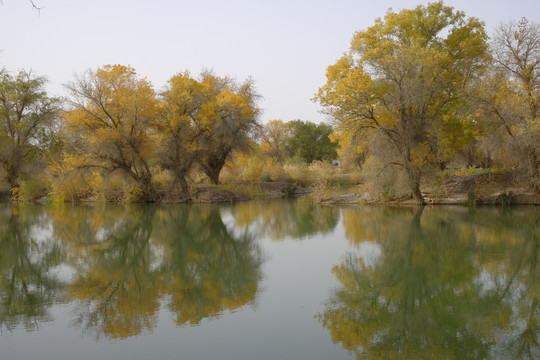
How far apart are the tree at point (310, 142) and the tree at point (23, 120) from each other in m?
38.4

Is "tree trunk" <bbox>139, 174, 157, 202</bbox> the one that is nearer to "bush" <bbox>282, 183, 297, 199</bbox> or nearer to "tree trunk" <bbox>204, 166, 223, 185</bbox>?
"tree trunk" <bbox>204, 166, 223, 185</bbox>

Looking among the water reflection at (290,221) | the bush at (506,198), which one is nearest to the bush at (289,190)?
the water reflection at (290,221)

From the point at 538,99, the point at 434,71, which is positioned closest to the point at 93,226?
the point at 434,71

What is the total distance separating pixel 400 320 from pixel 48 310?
520 centimetres

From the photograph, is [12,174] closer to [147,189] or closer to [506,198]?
[147,189]

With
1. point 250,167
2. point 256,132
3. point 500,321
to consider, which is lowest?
point 500,321

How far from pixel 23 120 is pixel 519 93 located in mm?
33821

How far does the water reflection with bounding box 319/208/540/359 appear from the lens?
574cm

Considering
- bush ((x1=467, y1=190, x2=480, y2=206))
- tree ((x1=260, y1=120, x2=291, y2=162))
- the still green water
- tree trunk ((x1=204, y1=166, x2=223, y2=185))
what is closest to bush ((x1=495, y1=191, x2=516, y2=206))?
bush ((x1=467, y1=190, x2=480, y2=206))

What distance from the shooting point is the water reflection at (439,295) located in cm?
574

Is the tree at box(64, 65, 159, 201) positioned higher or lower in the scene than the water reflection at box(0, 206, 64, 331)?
higher

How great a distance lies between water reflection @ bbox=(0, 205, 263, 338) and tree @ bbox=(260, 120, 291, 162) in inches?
1933

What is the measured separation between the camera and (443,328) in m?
6.26

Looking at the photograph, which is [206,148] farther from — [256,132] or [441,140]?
[441,140]
